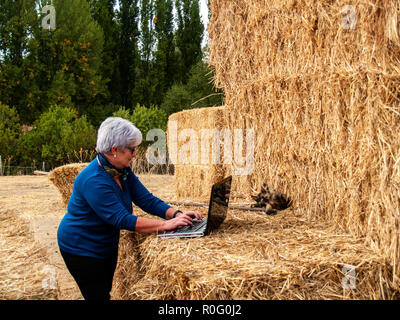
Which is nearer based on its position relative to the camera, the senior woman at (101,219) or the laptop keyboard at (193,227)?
the senior woman at (101,219)

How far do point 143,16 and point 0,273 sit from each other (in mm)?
29041

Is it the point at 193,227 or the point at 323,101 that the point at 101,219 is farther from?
the point at 323,101

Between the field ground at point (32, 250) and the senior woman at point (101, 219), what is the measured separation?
1026mm

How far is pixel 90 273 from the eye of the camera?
2.79 meters

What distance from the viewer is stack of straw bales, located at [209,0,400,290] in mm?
2354

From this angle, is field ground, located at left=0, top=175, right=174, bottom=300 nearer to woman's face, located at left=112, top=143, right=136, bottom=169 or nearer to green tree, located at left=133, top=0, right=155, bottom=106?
woman's face, located at left=112, top=143, right=136, bottom=169

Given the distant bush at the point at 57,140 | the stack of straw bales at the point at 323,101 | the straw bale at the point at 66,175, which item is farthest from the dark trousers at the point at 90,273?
the distant bush at the point at 57,140

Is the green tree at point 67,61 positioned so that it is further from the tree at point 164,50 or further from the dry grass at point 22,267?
the dry grass at point 22,267

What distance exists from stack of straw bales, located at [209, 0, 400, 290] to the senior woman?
1228 millimetres

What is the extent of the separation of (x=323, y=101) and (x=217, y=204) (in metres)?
1.21

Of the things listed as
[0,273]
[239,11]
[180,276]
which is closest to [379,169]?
[180,276]

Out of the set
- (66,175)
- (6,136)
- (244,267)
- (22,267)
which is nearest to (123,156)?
(244,267)

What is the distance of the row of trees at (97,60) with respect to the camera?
79.7 feet

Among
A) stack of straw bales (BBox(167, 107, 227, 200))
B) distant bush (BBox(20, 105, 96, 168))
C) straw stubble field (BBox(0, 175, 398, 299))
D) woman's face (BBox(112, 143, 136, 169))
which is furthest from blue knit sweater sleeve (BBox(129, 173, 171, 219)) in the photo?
distant bush (BBox(20, 105, 96, 168))
